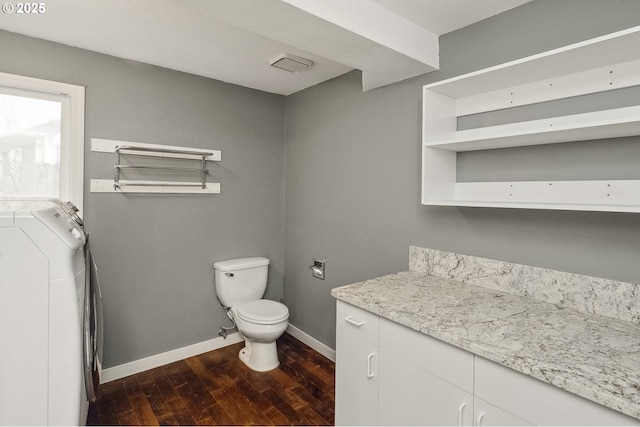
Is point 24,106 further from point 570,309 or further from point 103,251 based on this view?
point 570,309

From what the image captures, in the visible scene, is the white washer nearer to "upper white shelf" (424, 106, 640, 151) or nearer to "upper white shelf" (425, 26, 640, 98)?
"upper white shelf" (424, 106, 640, 151)

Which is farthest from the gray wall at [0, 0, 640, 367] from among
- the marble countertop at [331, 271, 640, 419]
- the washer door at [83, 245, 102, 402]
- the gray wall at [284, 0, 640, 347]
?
the washer door at [83, 245, 102, 402]

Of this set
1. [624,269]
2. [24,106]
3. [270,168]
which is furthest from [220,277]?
[624,269]

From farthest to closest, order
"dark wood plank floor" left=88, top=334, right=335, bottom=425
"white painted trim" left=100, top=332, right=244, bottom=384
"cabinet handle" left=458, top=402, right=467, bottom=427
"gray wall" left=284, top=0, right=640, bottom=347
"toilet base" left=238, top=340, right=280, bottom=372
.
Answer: "toilet base" left=238, top=340, right=280, bottom=372 < "white painted trim" left=100, top=332, right=244, bottom=384 < "dark wood plank floor" left=88, top=334, right=335, bottom=425 < "gray wall" left=284, top=0, right=640, bottom=347 < "cabinet handle" left=458, top=402, right=467, bottom=427

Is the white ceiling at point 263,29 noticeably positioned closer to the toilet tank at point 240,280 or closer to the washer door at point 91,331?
the washer door at point 91,331

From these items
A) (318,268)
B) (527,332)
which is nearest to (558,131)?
(527,332)

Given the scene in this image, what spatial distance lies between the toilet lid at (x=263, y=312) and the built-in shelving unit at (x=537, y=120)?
1370mm

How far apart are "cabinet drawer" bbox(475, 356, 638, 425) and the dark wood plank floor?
120cm

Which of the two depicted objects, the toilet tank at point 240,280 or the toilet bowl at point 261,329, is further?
the toilet tank at point 240,280

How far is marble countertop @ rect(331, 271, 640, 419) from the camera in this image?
2.88ft

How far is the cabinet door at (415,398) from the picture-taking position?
3.75ft

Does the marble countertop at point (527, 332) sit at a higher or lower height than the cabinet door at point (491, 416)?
higher

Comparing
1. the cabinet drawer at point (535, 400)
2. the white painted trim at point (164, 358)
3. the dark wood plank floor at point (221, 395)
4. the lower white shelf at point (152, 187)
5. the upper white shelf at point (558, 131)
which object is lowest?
the dark wood plank floor at point (221, 395)

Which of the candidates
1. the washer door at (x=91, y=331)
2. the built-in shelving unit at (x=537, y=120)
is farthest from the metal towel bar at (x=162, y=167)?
the built-in shelving unit at (x=537, y=120)
